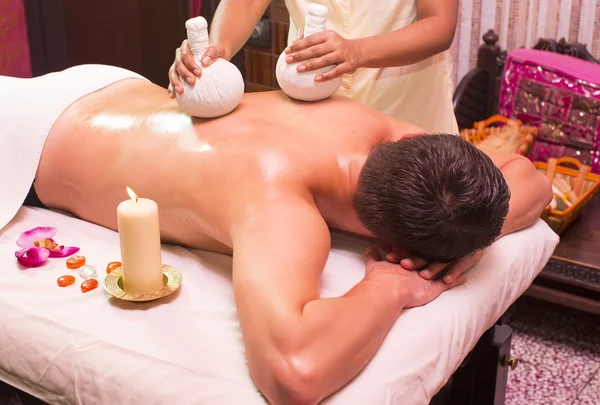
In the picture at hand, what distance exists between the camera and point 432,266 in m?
1.46

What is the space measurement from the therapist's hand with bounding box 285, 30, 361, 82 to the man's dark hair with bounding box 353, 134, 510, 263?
0.86 feet

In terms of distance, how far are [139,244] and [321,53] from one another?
0.55 meters

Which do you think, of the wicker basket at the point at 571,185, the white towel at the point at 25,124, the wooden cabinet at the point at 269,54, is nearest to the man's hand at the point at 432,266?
the white towel at the point at 25,124

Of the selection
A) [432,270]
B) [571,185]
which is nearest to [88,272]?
[432,270]

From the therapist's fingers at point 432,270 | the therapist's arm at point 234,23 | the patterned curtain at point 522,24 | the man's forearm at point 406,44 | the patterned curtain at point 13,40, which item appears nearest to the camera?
the therapist's fingers at point 432,270

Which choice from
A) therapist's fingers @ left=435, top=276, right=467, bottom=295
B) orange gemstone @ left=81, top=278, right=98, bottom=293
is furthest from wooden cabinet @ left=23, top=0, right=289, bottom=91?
therapist's fingers @ left=435, top=276, right=467, bottom=295

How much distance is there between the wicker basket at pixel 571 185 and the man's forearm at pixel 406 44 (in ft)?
3.07

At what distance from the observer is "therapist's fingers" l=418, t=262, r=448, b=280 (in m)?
1.45

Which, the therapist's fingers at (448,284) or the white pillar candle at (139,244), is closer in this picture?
the white pillar candle at (139,244)

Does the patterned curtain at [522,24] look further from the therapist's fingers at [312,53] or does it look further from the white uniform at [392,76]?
the therapist's fingers at [312,53]

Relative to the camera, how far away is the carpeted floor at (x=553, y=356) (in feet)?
7.67

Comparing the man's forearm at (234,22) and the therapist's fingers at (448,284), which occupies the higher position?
the man's forearm at (234,22)

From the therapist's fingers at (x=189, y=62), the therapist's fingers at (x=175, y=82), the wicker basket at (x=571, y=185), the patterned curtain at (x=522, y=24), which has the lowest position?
the wicker basket at (x=571, y=185)

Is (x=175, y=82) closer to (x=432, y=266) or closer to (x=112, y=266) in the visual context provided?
(x=112, y=266)
